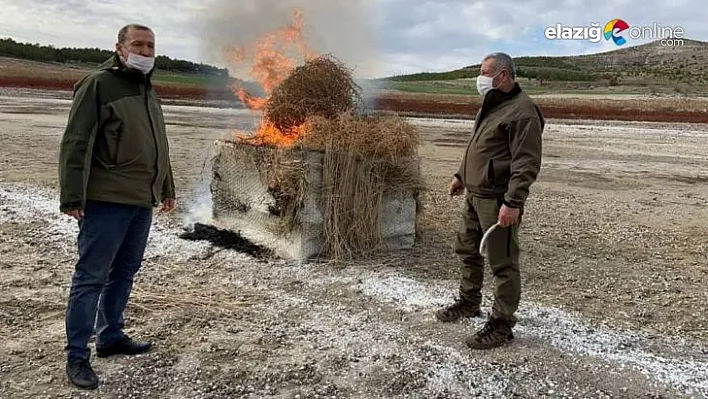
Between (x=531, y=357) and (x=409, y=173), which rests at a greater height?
(x=409, y=173)

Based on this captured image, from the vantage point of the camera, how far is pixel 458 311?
485cm

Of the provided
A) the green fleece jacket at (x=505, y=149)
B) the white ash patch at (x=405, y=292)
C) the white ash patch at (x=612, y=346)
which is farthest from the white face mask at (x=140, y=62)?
the white ash patch at (x=612, y=346)

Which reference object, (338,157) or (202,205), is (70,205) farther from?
(202,205)

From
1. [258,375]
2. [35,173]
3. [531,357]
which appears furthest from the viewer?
[35,173]

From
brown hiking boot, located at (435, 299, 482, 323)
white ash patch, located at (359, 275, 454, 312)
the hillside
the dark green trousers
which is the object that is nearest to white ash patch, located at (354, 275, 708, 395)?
white ash patch, located at (359, 275, 454, 312)

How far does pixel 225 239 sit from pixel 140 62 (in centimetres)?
344

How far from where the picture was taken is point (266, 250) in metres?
6.39

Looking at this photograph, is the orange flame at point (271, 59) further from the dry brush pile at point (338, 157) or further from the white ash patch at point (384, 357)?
the white ash patch at point (384, 357)

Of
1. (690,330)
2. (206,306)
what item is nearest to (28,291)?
(206,306)

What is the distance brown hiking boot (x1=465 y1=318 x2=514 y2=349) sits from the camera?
432 centimetres

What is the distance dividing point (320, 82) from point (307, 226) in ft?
5.34

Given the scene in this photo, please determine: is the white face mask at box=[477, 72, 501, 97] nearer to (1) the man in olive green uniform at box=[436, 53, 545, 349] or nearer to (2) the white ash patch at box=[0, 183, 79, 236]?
(1) the man in olive green uniform at box=[436, 53, 545, 349]

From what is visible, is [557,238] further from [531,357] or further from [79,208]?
[79,208]

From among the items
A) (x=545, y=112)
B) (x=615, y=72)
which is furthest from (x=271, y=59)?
(x=615, y=72)
